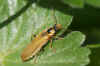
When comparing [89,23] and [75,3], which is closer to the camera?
[75,3]

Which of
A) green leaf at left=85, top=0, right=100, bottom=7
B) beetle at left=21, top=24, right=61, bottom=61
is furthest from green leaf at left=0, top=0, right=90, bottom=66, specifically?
green leaf at left=85, top=0, right=100, bottom=7

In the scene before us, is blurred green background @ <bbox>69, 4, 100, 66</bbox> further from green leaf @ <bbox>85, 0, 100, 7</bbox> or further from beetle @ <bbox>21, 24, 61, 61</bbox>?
green leaf @ <bbox>85, 0, 100, 7</bbox>

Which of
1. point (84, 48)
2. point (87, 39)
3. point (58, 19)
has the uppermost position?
point (58, 19)

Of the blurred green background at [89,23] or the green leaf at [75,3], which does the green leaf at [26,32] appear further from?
the blurred green background at [89,23]

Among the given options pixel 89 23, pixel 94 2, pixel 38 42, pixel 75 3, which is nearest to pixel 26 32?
pixel 38 42

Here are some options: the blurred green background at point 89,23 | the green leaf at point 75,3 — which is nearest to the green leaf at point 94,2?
the green leaf at point 75,3

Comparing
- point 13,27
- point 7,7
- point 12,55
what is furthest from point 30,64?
point 7,7

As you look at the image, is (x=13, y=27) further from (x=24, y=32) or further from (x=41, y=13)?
(x=41, y=13)

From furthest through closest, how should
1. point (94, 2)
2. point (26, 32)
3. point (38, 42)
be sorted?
point (38, 42) → point (26, 32) → point (94, 2)

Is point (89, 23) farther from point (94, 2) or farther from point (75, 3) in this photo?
point (75, 3)
